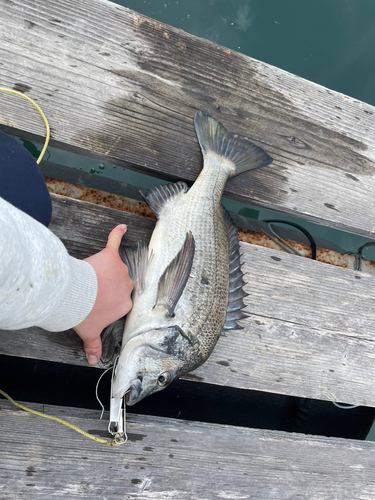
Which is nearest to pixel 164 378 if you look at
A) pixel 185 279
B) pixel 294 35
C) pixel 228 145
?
pixel 185 279

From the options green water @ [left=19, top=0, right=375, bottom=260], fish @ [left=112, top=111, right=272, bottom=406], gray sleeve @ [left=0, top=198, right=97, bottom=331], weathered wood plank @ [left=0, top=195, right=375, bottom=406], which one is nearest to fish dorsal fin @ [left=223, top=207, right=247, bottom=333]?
fish @ [left=112, top=111, right=272, bottom=406]

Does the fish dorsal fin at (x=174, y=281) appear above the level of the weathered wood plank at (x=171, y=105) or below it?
below

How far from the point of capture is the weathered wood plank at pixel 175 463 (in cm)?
142

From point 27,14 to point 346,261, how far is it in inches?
98.1

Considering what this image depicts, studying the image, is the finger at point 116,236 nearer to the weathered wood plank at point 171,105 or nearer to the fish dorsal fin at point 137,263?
the fish dorsal fin at point 137,263

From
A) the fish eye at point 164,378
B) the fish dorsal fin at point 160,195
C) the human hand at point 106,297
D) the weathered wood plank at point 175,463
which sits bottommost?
the weathered wood plank at point 175,463

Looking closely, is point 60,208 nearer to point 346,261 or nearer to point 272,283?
point 272,283

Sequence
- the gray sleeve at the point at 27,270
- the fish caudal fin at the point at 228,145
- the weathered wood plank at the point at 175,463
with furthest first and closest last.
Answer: the fish caudal fin at the point at 228,145 → the weathered wood plank at the point at 175,463 → the gray sleeve at the point at 27,270

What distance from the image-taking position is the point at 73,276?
3.78 feet

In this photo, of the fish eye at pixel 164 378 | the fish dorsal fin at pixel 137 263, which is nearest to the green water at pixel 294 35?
the fish dorsal fin at pixel 137 263

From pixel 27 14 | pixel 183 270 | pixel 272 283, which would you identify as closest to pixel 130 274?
pixel 183 270

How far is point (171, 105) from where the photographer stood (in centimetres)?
180

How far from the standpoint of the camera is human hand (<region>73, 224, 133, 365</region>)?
4.78 feet

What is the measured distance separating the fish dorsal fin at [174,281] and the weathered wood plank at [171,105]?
1.76 ft
